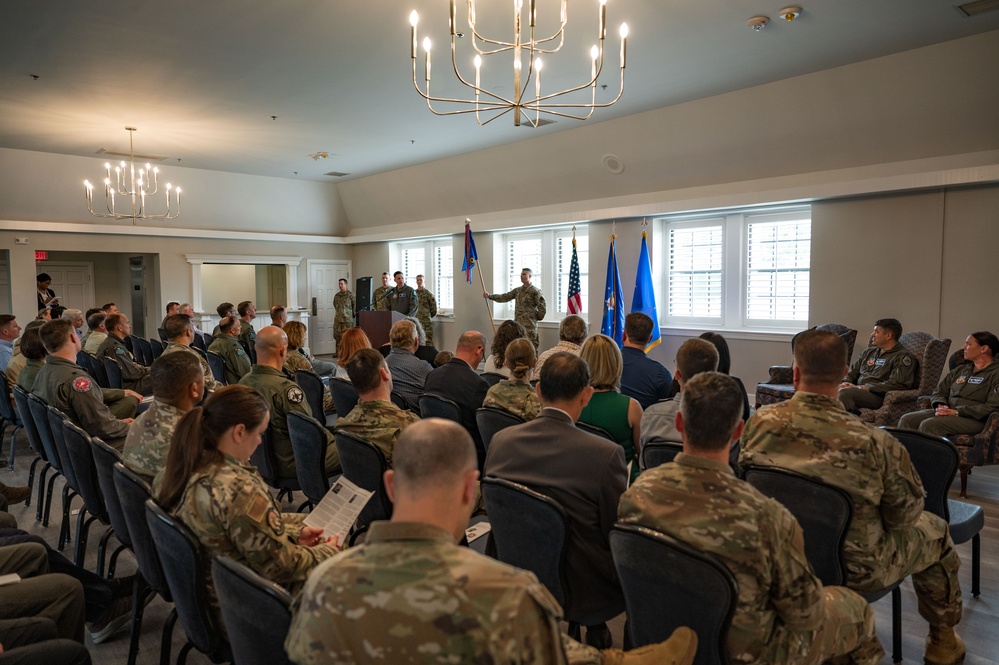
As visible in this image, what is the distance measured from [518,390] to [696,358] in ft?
3.17

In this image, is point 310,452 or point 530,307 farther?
point 530,307

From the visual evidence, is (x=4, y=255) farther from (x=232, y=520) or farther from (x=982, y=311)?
(x=982, y=311)

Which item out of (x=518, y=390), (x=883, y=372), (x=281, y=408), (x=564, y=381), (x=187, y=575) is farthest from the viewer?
(x=883, y=372)

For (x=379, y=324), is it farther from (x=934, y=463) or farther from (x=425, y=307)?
(x=934, y=463)

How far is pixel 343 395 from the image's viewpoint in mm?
4438

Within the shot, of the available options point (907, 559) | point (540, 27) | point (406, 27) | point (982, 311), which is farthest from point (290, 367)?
point (982, 311)

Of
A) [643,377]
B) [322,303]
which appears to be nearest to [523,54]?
[643,377]

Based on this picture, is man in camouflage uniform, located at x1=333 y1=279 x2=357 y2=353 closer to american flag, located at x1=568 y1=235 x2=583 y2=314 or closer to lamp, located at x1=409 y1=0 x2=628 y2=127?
american flag, located at x1=568 y1=235 x2=583 y2=314

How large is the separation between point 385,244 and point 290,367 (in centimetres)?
867

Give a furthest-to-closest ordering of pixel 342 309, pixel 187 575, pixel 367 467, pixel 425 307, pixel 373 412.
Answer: pixel 342 309 < pixel 425 307 < pixel 373 412 < pixel 367 467 < pixel 187 575

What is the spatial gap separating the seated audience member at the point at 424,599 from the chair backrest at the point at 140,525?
52.3 inches

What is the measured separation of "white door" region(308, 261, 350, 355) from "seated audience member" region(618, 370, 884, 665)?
13.0 m

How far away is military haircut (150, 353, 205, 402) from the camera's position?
2.62 metres

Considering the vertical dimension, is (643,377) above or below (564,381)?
below
